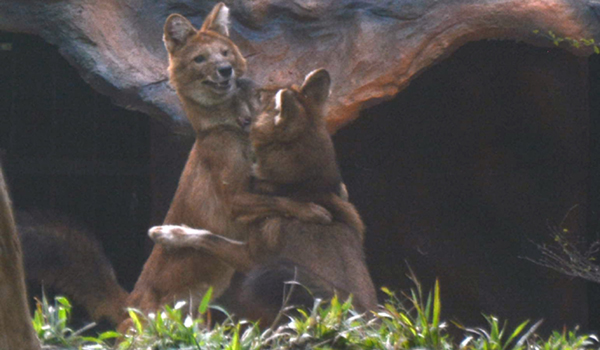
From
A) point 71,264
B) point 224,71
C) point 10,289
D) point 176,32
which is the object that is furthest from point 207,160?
point 10,289

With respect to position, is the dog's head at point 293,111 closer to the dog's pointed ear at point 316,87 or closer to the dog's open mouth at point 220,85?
the dog's pointed ear at point 316,87

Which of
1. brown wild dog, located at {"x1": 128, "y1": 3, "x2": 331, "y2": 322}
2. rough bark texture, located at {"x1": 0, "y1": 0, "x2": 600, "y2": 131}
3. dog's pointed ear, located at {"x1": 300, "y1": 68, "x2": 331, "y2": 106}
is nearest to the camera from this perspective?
dog's pointed ear, located at {"x1": 300, "y1": 68, "x2": 331, "y2": 106}

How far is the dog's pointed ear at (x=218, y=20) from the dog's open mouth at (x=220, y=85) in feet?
1.52

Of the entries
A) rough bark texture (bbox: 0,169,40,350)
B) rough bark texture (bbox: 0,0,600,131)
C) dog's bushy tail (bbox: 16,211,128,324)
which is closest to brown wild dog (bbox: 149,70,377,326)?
dog's bushy tail (bbox: 16,211,128,324)

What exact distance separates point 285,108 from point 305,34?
4.90 ft

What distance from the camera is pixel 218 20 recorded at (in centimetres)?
626

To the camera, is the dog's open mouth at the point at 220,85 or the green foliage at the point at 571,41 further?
the green foliage at the point at 571,41

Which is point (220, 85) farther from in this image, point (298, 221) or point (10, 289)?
point (10, 289)

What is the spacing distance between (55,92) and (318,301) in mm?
5580

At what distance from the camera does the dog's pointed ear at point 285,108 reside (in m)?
5.43

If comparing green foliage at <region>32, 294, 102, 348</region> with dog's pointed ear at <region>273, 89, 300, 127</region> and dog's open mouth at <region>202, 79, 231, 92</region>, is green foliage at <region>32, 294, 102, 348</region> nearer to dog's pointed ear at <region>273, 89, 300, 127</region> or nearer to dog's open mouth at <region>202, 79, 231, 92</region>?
dog's pointed ear at <region>273, 89, 300, 127</region>

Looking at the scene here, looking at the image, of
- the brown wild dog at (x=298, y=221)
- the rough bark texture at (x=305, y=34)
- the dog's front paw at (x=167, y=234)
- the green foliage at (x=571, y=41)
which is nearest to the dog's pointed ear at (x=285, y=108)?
the brown wild dog at (x=298, y=221)

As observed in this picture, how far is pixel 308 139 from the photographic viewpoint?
5523 mm

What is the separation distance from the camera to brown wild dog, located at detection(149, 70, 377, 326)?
5152mm
